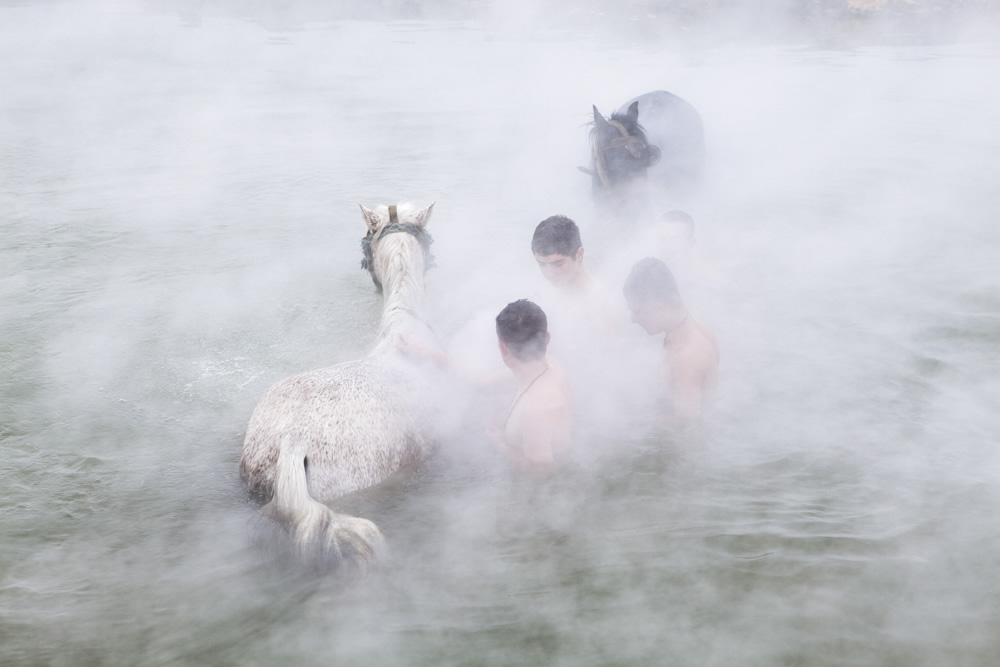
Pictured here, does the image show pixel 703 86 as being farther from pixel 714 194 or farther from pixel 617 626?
pixel 617 626

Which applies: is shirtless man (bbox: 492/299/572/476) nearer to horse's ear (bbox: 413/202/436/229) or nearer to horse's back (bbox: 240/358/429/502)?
horse's back (bbox: 240/358/429/502)

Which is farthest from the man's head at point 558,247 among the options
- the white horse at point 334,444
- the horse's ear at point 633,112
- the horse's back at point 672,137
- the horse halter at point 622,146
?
the horse's back at point 672,137

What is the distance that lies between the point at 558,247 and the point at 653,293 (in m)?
0.55

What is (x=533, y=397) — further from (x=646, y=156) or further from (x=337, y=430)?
(x=646, y=156)

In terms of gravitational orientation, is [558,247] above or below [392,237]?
below

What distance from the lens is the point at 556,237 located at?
3.79 m

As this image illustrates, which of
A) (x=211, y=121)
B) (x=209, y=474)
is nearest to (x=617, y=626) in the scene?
(x=209, y=474)

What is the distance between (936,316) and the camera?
471cm

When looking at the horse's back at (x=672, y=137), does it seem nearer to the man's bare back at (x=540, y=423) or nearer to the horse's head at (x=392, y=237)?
the horse's head at (x=392, y=237)

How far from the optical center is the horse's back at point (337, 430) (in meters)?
2.97

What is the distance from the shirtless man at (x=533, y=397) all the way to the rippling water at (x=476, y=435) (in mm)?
118

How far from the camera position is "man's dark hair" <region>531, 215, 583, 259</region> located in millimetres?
3770

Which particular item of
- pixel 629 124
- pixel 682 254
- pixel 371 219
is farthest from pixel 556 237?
pixel 629 124

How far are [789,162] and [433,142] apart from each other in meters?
3.82
